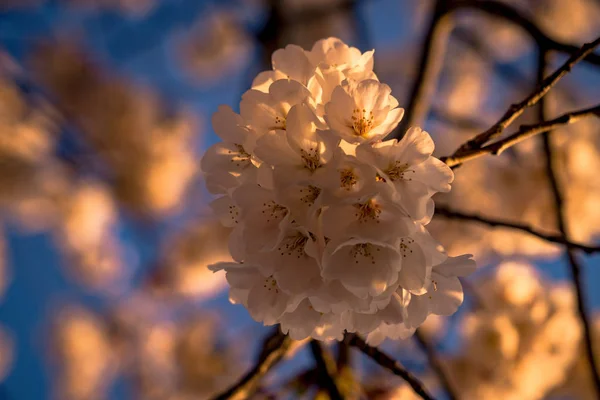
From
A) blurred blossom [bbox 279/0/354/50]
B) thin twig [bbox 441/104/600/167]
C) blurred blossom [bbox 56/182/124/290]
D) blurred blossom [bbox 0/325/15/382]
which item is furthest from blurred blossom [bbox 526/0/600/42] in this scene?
blurred blossom [bbox 0/325/15/382]

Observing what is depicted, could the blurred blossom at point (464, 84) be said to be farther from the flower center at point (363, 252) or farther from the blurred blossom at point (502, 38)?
the flower center at point (363, 252)

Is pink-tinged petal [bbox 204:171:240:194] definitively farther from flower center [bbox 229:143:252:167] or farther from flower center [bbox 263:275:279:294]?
flower center [bbox 263:275:279:294]

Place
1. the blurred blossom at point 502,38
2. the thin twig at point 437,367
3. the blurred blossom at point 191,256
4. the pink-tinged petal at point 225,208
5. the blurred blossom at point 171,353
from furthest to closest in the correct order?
the blurred blossom at point 502,38 → the blurred blossom at point 191,256 → the blurred blossom at point 171,353 → the thin twig at point 437,367 → the pink-tinged petal at point 225,208

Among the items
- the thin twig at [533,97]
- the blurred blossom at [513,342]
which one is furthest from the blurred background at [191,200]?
the thin twig at [533,97]

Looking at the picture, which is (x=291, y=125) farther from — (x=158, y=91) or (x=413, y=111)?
(x=158, y=91)

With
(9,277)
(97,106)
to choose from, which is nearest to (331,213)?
(97,106)

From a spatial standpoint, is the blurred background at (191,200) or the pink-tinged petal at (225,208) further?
the blurred background at (191,200)
